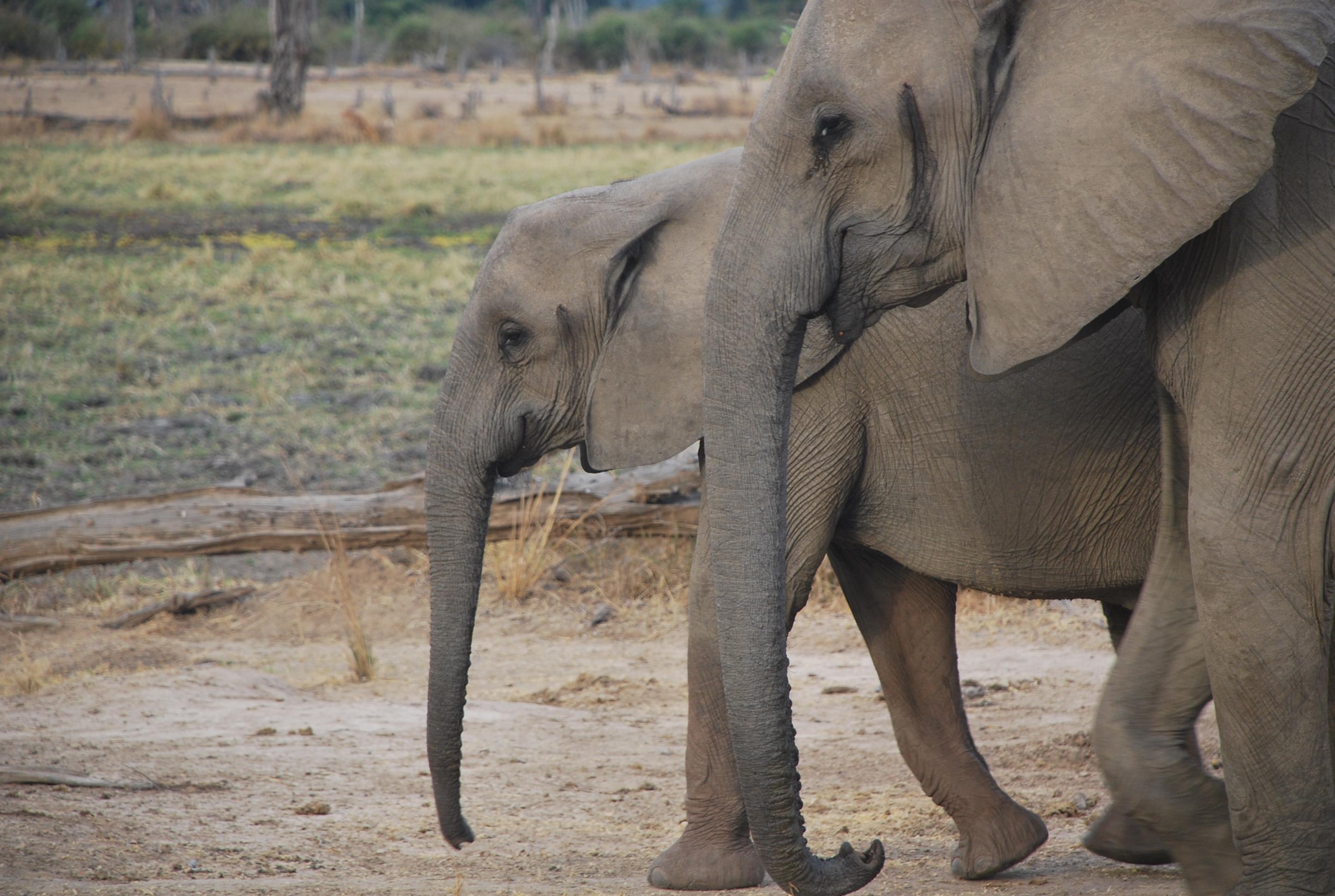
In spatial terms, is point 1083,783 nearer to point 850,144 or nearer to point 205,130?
point 850,144

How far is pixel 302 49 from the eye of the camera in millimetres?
31766

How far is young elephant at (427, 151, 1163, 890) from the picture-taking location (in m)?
3.70

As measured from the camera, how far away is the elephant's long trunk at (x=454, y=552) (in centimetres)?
406

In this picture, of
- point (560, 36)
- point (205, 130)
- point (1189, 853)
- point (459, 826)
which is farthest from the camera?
point (560, 36)

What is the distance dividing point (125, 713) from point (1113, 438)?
3.96m

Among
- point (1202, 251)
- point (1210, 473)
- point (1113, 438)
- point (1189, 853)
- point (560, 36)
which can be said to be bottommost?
point (560, 36)

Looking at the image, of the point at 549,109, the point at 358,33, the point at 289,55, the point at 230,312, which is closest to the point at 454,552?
the point at 230,312

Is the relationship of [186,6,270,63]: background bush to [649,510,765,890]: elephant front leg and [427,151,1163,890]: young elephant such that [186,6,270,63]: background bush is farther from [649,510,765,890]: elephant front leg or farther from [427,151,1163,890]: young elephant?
[649,510,765,890]: elephant front leg

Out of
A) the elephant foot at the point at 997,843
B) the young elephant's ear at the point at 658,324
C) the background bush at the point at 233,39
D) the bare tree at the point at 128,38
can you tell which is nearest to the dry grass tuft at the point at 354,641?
the young elephant's ear at the point at 658,324

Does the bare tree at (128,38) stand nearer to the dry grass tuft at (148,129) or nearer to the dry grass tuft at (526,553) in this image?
the dry grass tuft at (148,129)

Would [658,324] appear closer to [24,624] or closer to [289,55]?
[24,624]

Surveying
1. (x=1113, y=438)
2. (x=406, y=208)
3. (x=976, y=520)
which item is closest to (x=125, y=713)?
(x=976, y=520)

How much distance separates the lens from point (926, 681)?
4.25m

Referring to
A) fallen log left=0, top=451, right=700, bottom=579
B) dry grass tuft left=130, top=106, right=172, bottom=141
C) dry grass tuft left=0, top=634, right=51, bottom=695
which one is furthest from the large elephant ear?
dry grass tuft left=130, top=106, right=172, bottom=141
